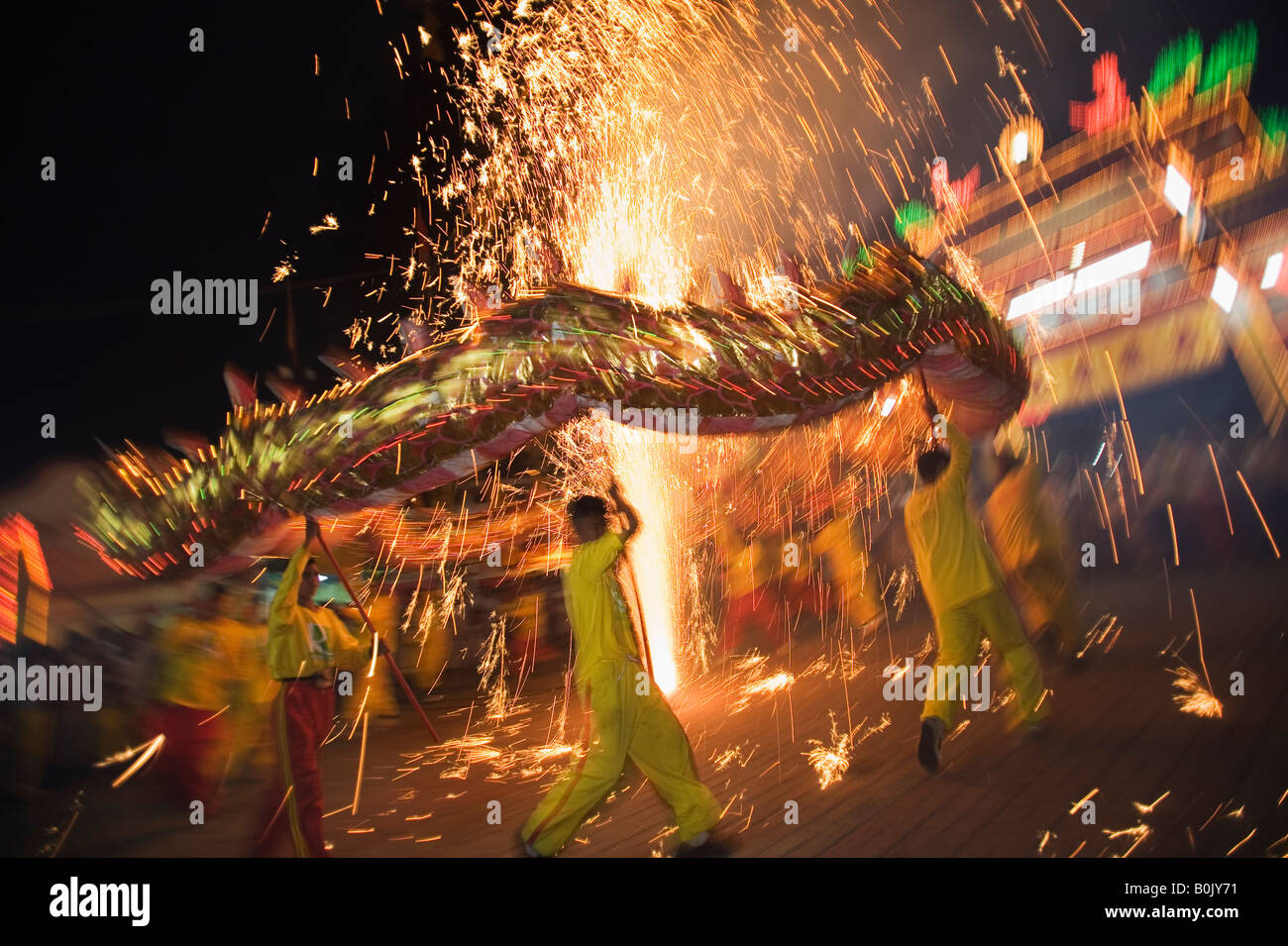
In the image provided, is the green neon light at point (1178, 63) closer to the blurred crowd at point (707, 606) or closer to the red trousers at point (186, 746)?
the blurred crowd at point (707, 606)

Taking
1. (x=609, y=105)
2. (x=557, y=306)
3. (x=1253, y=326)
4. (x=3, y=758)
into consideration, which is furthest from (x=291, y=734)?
(x=1253, y=326)

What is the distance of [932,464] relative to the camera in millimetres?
2898

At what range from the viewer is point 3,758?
10.7 ft

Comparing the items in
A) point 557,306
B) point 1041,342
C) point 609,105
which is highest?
point 609,105

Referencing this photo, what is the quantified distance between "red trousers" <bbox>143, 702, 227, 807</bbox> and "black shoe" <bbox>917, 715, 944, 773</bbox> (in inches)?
130

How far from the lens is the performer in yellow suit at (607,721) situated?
225cm

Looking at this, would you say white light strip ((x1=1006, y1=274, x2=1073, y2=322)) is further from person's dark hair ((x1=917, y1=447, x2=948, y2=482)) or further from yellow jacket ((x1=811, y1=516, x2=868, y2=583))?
person's dark hair ((x1=917, y1=447, x2=948, y2=482))

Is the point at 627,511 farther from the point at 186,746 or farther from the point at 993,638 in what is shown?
the point at 186,746

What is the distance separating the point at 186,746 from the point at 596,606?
8.16 ft

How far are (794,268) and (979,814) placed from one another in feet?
6.95

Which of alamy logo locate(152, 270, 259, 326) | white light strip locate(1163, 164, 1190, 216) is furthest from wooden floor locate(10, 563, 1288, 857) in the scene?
white light strip locate(1163, 164, 1190, 216)

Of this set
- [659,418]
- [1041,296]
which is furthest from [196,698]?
[1041,296]
